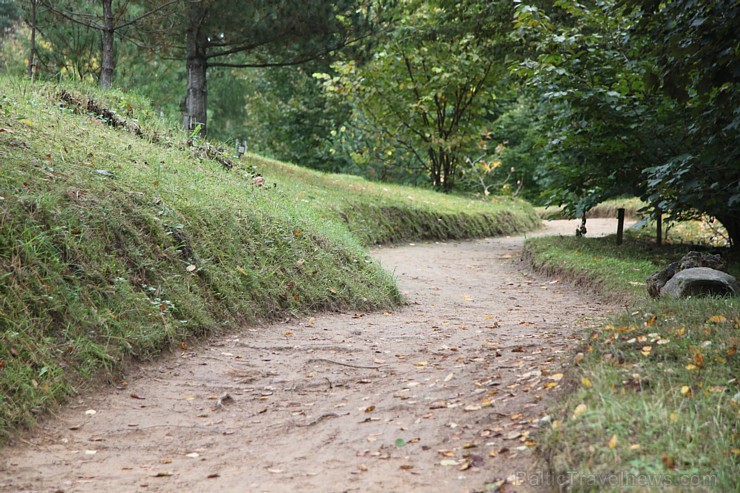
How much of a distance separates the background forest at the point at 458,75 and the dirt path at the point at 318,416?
8.58 feet

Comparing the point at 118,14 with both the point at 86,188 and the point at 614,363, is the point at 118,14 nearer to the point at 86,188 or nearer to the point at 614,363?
the point at 86,188

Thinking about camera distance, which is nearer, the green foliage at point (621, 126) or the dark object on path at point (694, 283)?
the dark object on path at point (694, 283)

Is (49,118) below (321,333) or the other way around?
the other way around

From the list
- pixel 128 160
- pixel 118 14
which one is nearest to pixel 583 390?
pixel 128 160

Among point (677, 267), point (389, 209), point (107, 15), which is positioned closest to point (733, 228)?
point (677, 267)

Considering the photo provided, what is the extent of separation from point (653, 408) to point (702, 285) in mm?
3687

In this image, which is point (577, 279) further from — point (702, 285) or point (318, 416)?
point (318, 416)

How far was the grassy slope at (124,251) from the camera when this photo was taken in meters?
4.11

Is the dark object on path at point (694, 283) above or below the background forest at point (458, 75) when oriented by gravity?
below

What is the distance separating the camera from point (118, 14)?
35.2 feet

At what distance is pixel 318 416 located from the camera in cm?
380

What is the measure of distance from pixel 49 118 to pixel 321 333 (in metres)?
3.88

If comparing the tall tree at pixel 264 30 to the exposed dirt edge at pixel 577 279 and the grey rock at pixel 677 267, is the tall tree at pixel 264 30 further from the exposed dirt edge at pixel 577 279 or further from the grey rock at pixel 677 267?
the grey rock at pixel 677 267

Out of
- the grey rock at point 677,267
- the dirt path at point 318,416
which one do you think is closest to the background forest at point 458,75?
the grey rock at point 677,267
